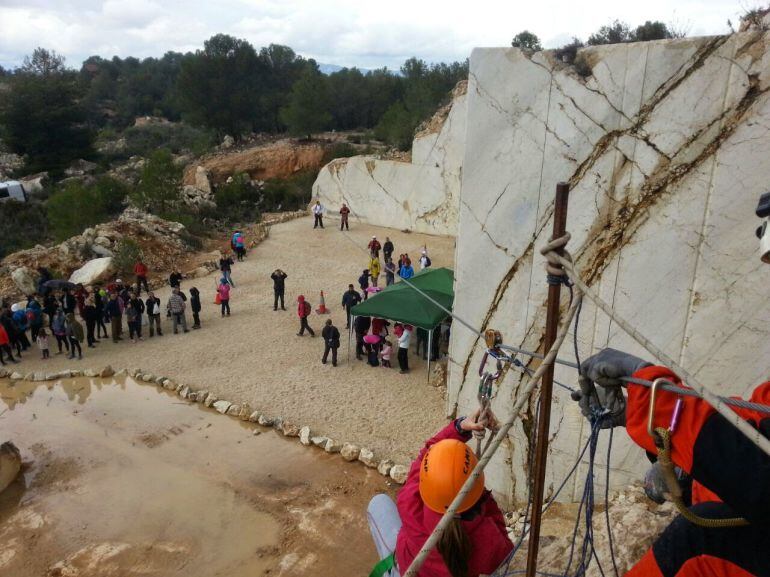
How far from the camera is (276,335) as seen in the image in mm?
12570

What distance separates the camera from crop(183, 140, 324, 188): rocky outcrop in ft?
101

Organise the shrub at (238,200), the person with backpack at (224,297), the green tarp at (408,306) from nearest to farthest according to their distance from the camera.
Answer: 1. the green tarp at (408,306)
2. the person with backpack at (224,297)
3. the shrub at (238,200)

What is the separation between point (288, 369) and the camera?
11.0 meters

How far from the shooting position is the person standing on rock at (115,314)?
12.1 metres

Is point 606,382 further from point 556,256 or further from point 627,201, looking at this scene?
point 627,201

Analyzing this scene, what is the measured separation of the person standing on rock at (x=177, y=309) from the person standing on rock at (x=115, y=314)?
1106mm

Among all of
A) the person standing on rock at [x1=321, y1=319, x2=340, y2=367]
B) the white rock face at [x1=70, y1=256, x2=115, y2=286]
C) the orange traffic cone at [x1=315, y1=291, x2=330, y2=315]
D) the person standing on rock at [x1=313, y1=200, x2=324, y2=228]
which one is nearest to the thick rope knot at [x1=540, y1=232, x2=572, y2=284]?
the person standing on rock at [x1=321, y1=319, x2=340, y2=367]

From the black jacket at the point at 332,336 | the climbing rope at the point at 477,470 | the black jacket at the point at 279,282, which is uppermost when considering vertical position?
the climbing rope at the point at 477,470

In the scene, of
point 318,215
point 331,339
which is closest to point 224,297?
point 331,339

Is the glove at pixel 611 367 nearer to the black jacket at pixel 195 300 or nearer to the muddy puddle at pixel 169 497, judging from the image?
the muddy puddle at pixel 169 497

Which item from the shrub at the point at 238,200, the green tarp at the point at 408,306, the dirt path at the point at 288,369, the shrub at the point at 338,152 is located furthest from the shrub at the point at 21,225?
the green tarp at the point at 408,306

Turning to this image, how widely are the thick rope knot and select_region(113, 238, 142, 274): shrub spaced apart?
16.6 m

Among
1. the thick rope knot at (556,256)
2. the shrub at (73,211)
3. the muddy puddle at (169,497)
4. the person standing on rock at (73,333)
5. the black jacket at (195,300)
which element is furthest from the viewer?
the shrub at (73,211)

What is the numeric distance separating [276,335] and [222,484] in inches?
204
